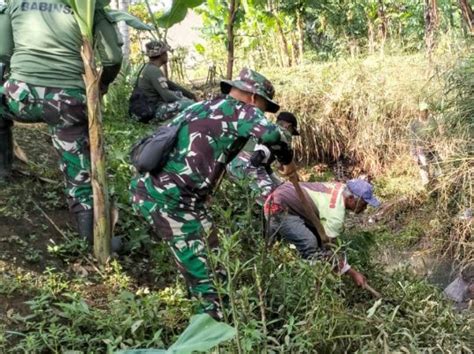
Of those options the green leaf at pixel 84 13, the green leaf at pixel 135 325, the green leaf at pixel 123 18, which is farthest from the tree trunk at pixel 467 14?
the green leaf at pixel 135 325

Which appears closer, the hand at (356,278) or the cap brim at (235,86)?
the cap brim at (235,86)

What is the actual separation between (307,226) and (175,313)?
1.23m

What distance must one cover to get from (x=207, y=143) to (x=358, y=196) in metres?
1.36

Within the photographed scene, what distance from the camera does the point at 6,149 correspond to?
3.67 m

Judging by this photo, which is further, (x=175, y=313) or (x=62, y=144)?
(x=62, y=144)

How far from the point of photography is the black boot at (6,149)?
3641mm

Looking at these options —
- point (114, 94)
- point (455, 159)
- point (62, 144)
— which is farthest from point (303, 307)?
point (114, 94)

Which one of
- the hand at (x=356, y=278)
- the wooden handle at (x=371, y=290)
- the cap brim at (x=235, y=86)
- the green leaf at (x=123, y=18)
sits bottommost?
the wooden handle at (x=371, y=290)

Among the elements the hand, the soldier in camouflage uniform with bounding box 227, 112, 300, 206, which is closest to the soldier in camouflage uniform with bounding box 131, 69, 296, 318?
the hand

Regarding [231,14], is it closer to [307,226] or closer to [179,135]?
[307,226]

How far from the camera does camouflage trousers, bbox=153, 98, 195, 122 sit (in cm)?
626

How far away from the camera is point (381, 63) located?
28.3 ft

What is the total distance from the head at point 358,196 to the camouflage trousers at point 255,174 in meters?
0.56

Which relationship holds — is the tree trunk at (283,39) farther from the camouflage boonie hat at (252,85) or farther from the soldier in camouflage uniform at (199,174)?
the soldier in camouflage uniform at (199,174)
